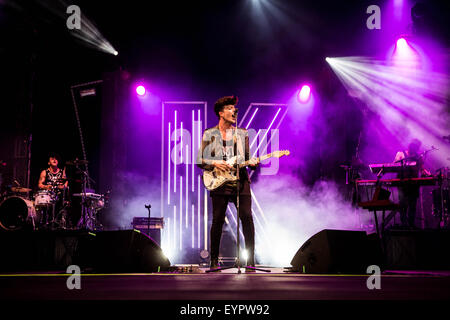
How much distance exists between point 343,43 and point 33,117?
7220 millimetres

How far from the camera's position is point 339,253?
10.8 ft

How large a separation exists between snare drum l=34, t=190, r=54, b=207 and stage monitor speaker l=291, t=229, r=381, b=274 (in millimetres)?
5700

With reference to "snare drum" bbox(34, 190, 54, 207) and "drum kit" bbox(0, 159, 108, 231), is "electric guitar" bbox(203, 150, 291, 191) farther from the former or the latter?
"snare drum" bbox(34, 190, 54, 207)

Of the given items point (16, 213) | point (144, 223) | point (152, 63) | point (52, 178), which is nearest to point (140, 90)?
point (152, 63)

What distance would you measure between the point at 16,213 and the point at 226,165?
4930mm

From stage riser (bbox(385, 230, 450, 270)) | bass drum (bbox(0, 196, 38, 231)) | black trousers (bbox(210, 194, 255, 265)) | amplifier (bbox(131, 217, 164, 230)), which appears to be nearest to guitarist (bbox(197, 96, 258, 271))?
black trousers (bbox(210, 194, 255, 265))

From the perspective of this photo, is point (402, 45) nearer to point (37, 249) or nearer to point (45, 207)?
point (37, 249)

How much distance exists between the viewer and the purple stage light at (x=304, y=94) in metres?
9.11

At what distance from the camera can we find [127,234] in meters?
3.60

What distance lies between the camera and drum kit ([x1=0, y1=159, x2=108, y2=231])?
686 centimetres

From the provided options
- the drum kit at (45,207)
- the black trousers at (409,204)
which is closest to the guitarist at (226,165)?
the drum kit at (45,207)
